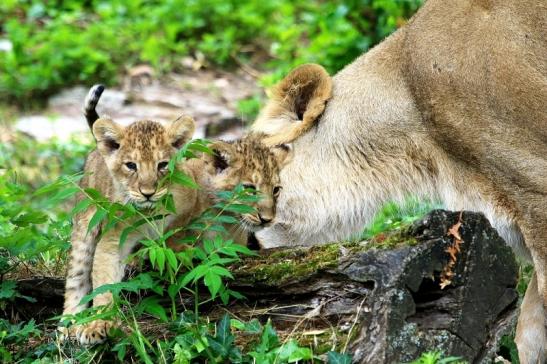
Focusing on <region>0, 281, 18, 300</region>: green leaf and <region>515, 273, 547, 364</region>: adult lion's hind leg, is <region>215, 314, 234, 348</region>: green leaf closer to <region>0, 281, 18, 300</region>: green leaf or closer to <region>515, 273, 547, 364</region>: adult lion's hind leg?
<region>0, 281, 18, 300</region>: green leaf

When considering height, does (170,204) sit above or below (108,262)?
above

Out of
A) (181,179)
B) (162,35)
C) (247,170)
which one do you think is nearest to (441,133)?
(247,170)

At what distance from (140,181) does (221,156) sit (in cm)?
67

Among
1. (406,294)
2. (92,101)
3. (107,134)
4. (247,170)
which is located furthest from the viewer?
(92,101)

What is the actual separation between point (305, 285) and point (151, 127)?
1.22 metres

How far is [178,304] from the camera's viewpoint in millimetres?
5242

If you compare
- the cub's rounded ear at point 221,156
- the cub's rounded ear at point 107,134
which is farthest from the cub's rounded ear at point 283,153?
the cub's rounded ear at point 107,134

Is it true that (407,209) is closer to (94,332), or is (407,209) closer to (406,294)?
(406,294)

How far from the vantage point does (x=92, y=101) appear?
19.3ft

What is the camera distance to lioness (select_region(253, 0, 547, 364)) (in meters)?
5.32

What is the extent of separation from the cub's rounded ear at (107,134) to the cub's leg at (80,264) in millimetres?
336

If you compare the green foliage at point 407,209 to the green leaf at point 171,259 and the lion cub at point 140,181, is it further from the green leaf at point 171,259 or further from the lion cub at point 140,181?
the green leaf at point 171,259

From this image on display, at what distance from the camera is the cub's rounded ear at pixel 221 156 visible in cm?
573

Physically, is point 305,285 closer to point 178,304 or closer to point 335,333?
point 335,333
